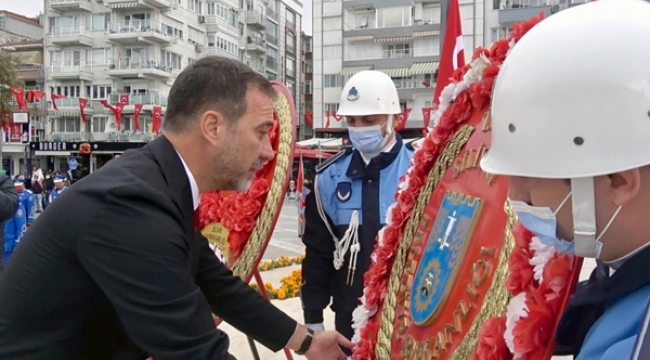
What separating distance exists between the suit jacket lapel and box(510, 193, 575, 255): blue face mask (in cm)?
112

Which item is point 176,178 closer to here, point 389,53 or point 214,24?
point 389,53

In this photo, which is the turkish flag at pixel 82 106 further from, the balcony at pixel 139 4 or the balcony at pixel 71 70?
the balcony at pixel 139 4

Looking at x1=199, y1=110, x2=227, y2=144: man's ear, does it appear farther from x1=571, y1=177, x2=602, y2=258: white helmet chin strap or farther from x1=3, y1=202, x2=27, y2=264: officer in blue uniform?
x1=3, y1=202, x2=27, y2=264: officer in blue uniform

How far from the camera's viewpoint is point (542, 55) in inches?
50.1

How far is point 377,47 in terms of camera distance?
4144 centimetres

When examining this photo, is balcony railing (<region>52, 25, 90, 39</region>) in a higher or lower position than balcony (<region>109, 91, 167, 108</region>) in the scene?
higher

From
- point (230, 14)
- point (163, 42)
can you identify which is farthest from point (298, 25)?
point (163, 42)

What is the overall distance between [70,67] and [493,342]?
47.1 m

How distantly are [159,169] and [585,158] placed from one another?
133 cm

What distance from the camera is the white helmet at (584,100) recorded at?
3.87 ft

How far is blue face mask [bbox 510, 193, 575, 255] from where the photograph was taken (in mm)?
1264

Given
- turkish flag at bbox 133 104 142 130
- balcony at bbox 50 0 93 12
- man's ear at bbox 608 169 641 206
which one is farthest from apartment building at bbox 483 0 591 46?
man's ear at bbox 608 169 641 206

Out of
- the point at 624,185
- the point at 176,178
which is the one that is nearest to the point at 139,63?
the point at 176,178

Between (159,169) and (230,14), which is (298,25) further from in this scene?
(159,169)
